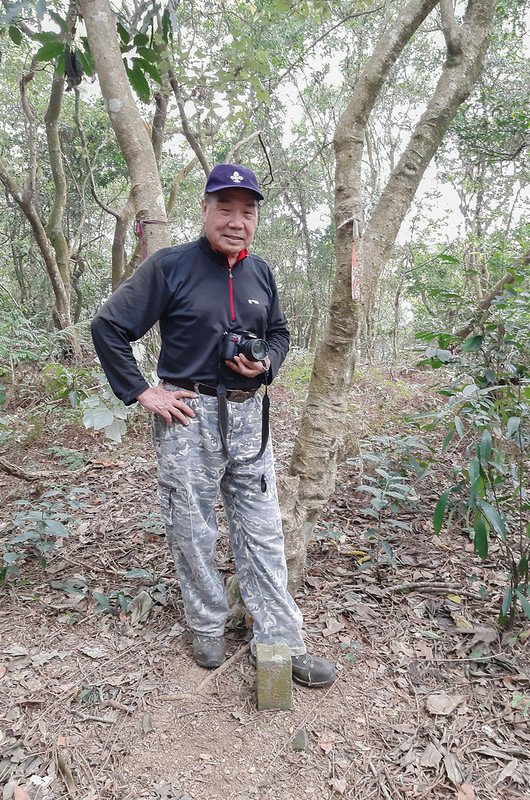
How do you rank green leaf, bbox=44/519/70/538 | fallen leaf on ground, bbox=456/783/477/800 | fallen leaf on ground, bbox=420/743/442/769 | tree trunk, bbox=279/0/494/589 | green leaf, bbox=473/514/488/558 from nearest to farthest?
1. fallen leaf on ground, bbox=456/783/477/800
2. fallen leaf on ground, bbox=420/743/442/769
3. green leaf, bbox=473/514/488/558
4. tree trunk, bbox=279/0/494/589
5. green leaf, bbox=44/519/70/538

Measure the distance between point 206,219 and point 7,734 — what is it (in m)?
2.04

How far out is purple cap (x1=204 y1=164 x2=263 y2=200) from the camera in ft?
6.37

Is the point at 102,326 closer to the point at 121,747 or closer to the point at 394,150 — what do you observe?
the point at 121,747

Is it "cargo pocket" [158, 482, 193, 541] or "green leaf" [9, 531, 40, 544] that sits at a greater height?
"cargo pocket" [158, 482, 193, 541]

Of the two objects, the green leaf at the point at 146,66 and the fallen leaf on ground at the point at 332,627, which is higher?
the green leaf at the point at 146,66

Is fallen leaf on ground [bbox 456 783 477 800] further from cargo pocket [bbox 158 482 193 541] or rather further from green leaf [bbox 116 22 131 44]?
green leaf [bbox 116 22 131 44]

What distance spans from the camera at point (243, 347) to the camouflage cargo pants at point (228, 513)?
0.22m

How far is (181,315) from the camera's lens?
2041mm

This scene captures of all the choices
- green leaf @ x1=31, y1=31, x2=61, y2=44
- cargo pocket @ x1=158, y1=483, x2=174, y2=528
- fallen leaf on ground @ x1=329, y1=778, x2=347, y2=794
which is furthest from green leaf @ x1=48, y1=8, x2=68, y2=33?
fallen leaf on ground @ x1=329, y1=778, x2=347, y2=794

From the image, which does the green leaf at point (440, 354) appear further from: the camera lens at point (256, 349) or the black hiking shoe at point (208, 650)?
the black hiking shoe at point (208, 650)

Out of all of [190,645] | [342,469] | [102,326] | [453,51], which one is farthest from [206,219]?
[342,469]

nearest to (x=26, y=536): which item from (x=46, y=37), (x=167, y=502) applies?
(x=167, y=502)

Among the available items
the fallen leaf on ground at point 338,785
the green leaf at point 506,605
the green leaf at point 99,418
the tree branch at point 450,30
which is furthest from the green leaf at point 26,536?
the tree branch at point 450,30

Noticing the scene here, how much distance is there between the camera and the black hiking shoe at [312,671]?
7.08 ft
